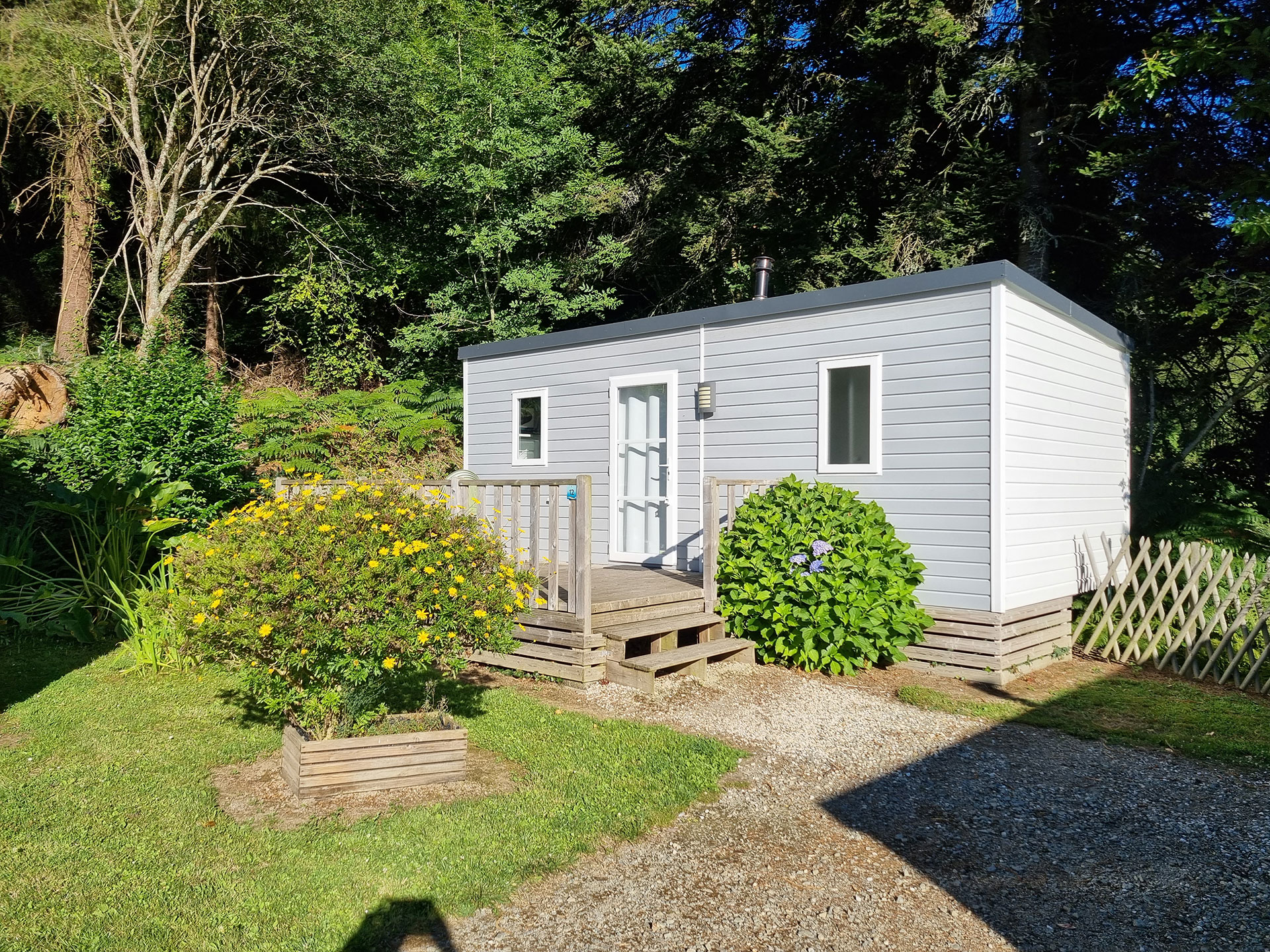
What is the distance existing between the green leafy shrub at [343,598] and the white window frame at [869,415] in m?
3.73

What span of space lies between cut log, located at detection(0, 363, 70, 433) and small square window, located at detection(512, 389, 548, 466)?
19.0ft

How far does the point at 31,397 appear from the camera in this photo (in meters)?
10.8

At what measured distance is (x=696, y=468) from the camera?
27.0 feet

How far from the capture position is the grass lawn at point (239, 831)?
2797 mm

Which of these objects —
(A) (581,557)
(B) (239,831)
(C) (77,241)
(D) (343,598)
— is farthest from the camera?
(C) (77,241)

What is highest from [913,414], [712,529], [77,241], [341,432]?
[77,241]

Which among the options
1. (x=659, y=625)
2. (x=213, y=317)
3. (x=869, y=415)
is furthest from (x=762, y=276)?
(x=213, y=317)

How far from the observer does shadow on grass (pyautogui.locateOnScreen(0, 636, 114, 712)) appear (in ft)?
18.1

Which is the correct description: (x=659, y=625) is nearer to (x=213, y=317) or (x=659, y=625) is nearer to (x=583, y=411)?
(x=583, y=411)

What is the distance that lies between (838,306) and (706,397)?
144 centimetres

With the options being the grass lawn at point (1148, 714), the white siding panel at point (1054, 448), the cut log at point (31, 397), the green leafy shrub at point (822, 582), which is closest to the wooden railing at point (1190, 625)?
the grass lawn at point (1148, 714)

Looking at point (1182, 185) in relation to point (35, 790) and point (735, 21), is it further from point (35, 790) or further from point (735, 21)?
point (35, 790)

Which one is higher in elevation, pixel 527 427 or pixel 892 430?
pixel 527 427

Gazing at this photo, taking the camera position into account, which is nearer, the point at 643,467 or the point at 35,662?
the point at 35,662
